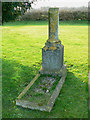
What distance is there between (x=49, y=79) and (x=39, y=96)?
1087 millimetres

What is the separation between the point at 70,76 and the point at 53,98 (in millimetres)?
1924

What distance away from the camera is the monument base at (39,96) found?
4.45m

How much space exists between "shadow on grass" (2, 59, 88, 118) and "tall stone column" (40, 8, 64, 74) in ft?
2.19

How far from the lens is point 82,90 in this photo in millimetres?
5418

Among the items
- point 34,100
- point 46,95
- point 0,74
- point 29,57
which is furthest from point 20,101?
point 29,57

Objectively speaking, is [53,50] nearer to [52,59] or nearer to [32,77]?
[52,59]

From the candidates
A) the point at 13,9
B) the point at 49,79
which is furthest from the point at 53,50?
the point at 13,9

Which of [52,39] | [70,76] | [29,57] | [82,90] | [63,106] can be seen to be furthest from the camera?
[29,57]

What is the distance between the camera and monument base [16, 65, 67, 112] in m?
4.45

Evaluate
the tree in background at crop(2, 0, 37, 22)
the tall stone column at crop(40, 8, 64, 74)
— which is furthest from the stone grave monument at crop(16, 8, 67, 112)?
the tree in background at crop(2, 0, 37, 22)

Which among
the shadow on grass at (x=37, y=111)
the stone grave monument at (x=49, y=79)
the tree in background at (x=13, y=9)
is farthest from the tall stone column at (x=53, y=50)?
the tree in background at (x=13, y=9)

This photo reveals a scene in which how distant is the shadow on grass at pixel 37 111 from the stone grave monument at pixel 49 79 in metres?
0.18

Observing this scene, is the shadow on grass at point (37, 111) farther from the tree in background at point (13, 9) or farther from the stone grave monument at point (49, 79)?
the tree in background at point (13, 9)

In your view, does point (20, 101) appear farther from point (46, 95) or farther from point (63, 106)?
point (63, 106)
